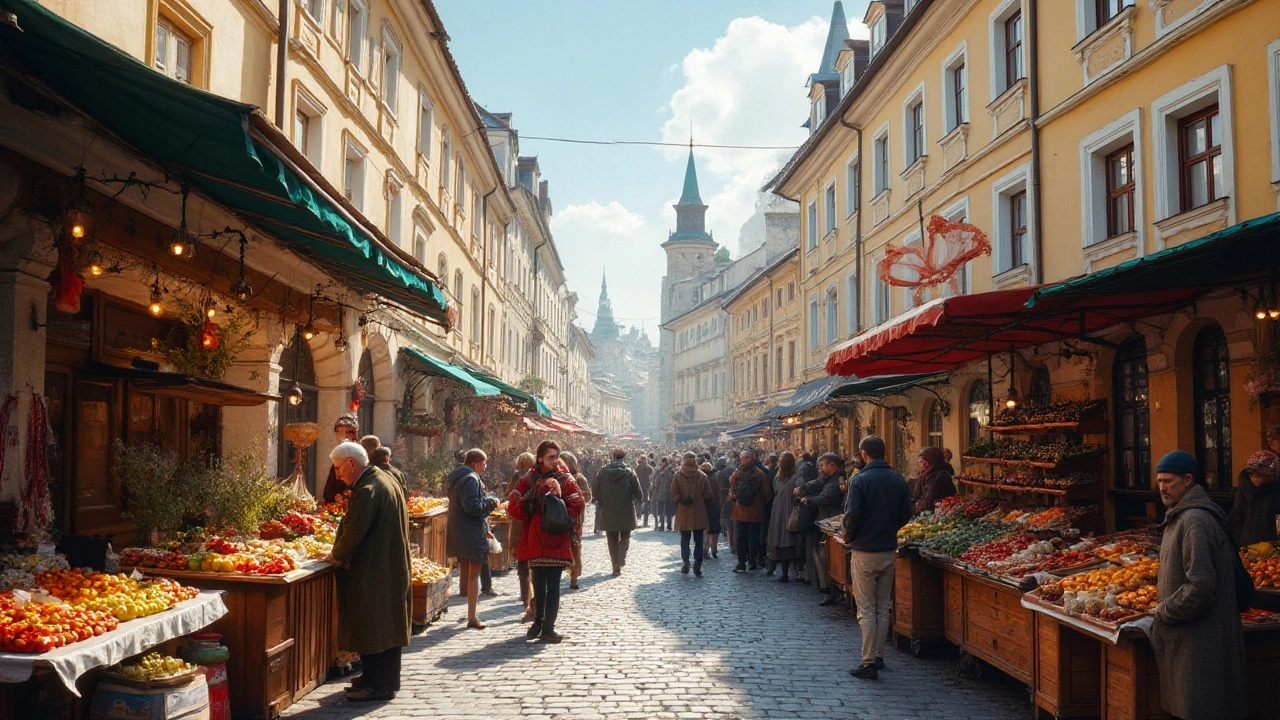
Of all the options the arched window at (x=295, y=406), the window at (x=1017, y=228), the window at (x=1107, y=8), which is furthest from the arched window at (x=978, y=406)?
the arched window at (x=295, y=406)

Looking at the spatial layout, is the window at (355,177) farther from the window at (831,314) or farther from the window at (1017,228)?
the window at (831,314)

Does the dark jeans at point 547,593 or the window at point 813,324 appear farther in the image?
Answer: the window at point 813,324

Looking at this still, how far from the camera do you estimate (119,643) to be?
5.43 metres

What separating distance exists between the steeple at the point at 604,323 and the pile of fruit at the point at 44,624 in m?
170

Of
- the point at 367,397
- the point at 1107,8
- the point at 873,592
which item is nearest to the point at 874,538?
the point at 873,592

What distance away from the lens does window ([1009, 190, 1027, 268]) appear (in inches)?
634

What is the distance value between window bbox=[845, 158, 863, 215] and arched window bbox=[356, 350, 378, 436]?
12.8 metres

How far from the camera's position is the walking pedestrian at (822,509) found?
43.5 ft

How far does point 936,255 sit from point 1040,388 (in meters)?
2.98

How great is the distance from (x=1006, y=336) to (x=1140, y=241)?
195 cm

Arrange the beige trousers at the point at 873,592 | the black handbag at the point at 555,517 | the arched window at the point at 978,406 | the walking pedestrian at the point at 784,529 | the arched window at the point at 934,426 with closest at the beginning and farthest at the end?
the beige trousers at the point at 873,592 < the black handbag at the point at 555,517 < the walking pedestrian at the point at 784,529 < the arched window at the point at 978,406 < the arched window at the point at 934,426

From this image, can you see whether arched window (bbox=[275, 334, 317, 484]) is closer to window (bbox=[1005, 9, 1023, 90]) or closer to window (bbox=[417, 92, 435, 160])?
window (bbox=[417, 92, 435, 160])

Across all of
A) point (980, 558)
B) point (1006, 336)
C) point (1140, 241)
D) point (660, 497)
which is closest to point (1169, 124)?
point (1140, 241)

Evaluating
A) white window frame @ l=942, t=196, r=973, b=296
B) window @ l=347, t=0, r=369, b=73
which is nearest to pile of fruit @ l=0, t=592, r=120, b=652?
window @ l=347, t=0, r=369, b=73
